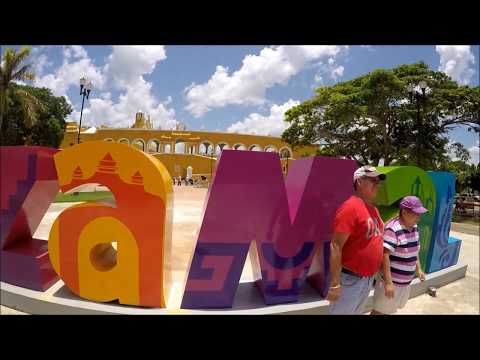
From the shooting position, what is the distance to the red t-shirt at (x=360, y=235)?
270cm

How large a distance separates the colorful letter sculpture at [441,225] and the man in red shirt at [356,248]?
11.8 feet

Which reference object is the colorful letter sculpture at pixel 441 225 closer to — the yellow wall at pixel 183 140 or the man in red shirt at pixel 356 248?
the man in red shirt at pixel 356 248

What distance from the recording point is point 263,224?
3971mm

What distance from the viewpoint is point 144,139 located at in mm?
47344

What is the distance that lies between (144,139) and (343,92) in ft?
115

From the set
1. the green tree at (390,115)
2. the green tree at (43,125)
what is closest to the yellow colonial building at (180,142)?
the green tree at (43,125)

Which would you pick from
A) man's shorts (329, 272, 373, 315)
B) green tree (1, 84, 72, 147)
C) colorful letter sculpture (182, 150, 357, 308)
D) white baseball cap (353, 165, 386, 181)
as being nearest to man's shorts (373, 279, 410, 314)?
man's shorts (329, 272, 373, 315)

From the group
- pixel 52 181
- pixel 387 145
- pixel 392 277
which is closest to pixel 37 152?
pixel 52 181

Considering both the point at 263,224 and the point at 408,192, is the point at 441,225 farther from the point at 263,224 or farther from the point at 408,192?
the point at 263,224

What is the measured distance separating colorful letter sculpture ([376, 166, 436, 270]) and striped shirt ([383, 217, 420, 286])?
164 cm

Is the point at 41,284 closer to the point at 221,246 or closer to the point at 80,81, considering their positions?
the point at 221,246

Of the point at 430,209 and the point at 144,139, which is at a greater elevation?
the point at 144,139

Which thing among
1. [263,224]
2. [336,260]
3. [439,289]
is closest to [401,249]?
[336,260]

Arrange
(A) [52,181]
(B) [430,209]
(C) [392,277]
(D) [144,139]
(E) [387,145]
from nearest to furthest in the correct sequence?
(C) [392,277] → (A) [52,181] → (B) [430,209] → (E) [387,145] → (D) [144,139]
